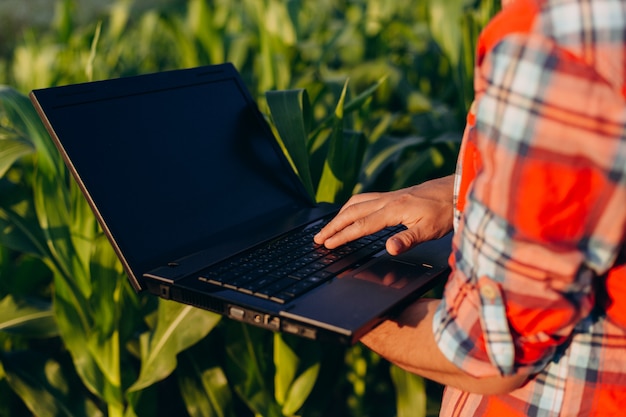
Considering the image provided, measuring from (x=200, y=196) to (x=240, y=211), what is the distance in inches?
2.8

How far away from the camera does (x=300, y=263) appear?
98 centimetres

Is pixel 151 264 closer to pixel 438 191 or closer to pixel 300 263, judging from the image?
pixel 300 263

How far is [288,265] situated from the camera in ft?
3.20

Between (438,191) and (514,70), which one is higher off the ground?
(514,70)

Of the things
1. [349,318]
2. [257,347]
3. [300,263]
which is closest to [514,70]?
[349,318]

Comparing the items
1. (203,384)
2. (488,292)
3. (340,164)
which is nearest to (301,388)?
(203,384)

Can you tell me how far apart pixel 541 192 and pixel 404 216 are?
0.42 meters

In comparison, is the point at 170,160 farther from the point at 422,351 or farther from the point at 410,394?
the point at 410,394

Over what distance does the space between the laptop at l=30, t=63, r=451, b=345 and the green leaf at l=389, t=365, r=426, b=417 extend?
47cm

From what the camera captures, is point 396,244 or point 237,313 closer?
point 237,313

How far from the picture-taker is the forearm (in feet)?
2.47

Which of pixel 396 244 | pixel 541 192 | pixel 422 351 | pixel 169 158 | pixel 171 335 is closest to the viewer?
pixel 541 192

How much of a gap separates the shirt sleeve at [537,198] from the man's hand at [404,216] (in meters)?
0.30

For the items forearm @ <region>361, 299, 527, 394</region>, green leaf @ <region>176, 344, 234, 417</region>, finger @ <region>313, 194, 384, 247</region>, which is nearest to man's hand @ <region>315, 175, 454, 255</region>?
finger @ <region>313, 194, 384, 247</region>
